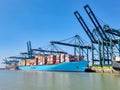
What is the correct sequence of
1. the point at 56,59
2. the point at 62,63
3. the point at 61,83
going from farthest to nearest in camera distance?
the point at 56,59, the point at 62,63, the point at 61,83

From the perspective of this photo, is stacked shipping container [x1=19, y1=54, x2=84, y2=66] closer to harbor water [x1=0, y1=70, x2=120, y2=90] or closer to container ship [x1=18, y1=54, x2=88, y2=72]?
container ship [x1=18, y1=54, x2=88, y2=72]

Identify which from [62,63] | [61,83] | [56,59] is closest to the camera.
Result: [61,83]

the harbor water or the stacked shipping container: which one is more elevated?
the stacked shipping container

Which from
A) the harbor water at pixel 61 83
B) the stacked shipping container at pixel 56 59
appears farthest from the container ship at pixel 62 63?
the harbor water at pixel 61 83

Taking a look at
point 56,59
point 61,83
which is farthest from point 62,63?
point 61,83

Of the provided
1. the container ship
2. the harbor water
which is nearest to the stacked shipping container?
the container ship

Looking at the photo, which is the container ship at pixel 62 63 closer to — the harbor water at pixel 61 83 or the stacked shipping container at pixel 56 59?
the stacked shipping container at pixel 56 59

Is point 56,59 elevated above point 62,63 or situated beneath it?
elevated above

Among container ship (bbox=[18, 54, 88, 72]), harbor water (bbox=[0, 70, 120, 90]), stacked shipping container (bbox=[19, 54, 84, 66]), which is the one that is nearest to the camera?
harbor water (bbox=[0, 70, 120, 90])

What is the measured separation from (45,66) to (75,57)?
44.3 feet

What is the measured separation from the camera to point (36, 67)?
3602 inches

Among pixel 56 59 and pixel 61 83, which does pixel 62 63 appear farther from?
pixel 61 83

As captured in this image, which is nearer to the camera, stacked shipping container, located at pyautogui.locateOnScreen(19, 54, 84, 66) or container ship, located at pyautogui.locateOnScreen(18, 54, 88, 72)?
container ship, located at pyautogui.locateOnScreen(18, 54, 88, 72)

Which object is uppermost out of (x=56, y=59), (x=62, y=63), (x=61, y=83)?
(x=56, y=59)
